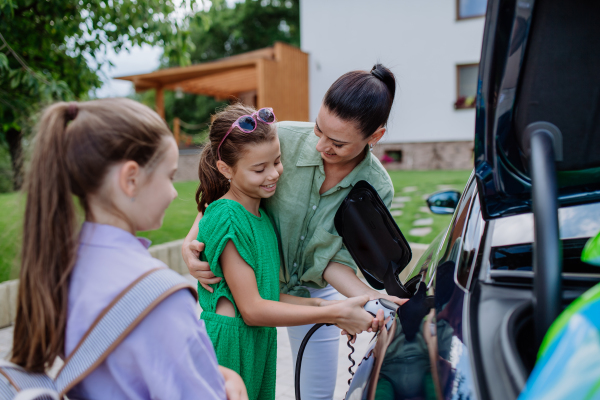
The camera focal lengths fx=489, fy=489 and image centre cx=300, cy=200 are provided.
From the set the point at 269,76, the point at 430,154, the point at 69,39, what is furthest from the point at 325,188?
the point at 430,154

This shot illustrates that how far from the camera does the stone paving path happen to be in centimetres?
308

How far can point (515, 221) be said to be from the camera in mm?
1349

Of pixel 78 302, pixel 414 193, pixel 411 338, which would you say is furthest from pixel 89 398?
pixel 414 193

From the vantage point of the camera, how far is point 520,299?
1124 millimetres

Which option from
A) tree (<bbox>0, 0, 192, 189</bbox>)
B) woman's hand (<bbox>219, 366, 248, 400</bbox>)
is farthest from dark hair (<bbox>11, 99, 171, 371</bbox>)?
tree (<bbox>0, 0, 192, 189</bbox>)

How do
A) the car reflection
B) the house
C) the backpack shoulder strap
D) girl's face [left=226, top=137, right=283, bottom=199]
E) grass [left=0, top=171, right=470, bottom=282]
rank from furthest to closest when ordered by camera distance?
the house
grass [left=0, top=171, right=470, bottom=282]
girl's face [left=226, top=137, right=283, bottom=199]
the car reflection
the backpack shoulder strap

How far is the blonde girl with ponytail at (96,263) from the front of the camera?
899mm

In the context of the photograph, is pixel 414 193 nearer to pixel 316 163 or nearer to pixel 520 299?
pixel 316 163

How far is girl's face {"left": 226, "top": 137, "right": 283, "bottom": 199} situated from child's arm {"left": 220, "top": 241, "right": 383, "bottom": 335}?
0.72ft

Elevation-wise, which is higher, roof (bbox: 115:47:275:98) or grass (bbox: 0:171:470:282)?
roof (bbox: 115:47:275:98)

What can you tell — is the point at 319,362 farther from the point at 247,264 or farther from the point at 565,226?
the point at 565,226

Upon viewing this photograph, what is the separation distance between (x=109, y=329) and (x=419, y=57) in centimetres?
1344

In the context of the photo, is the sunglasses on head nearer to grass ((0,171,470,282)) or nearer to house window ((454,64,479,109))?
grass ((0,171,470,282))

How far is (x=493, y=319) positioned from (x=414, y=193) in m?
7.27
